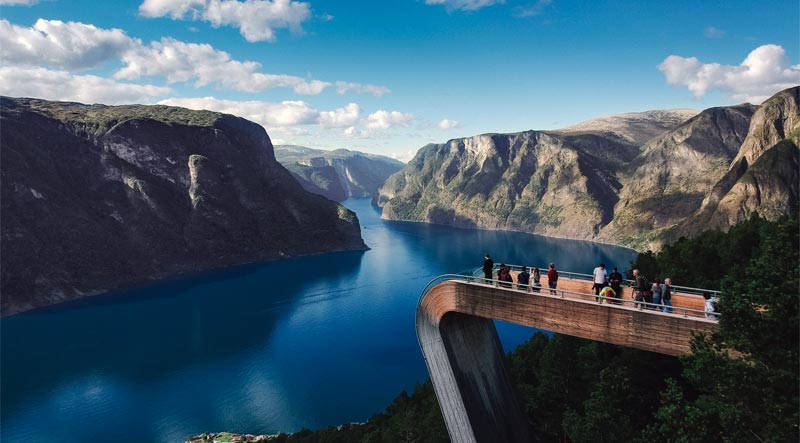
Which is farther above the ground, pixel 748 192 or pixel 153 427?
pixel 748 192

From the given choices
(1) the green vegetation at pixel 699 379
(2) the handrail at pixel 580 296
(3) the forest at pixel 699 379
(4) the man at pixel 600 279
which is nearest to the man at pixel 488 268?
(2) the handrail at pixel 580 296

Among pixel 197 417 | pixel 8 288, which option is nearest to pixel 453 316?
pixel 197 417

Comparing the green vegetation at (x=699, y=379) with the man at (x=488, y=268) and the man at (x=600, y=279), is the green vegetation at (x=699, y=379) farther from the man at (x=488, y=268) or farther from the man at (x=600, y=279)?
the man at (x=488, y=268)

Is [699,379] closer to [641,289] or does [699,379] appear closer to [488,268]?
[641,289]

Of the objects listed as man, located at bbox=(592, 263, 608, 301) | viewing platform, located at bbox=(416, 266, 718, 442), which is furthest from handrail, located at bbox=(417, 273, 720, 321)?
man, located at bbox=(592, 263, 608, 301)

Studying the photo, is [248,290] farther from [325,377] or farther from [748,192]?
[748,192]

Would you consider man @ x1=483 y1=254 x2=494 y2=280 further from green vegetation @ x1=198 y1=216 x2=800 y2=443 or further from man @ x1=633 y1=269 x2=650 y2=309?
green vegetation @ x1=198 y1=216 x2=800 y2=443

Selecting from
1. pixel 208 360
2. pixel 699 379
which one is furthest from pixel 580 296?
pixel 208 360
